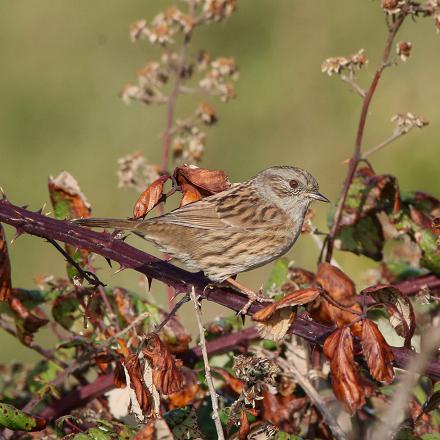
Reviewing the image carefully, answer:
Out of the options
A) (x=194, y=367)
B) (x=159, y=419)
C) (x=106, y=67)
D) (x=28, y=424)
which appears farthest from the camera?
Answer: (x=106, y=67)

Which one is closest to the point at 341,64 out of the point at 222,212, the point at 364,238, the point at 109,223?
the point at 364,238

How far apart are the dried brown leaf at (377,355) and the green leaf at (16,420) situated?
104cm

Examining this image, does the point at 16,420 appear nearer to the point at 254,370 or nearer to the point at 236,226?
the point at 254,370

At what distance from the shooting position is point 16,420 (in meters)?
2.89

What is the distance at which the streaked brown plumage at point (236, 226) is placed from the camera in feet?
12.6

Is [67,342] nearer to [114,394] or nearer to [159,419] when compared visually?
[114,394]

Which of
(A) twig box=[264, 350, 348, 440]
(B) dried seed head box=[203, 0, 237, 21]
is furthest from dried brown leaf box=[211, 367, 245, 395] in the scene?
(B) dried seed head box=[203, 0, 237, 21]

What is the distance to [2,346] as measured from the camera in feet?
20.8

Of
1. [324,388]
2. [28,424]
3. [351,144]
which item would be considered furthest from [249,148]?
[28,424]

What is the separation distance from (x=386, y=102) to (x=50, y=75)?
329cm

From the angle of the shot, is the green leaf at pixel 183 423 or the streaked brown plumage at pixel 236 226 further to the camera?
the streaked brown plumage at pixel 236 226

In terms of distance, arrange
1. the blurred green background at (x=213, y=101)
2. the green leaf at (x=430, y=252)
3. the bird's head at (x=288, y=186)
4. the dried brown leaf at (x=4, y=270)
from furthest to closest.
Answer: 1. the blurred green background at (x=213, y=101)
2. the bird's head at (x=288, y=186)
3. the green leaf at (x=430, y=252)
4. the dried brown leaf at (x=4, y=270)

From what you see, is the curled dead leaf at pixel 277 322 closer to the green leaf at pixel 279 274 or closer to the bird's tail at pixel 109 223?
the bird's tail at pixel 109 223

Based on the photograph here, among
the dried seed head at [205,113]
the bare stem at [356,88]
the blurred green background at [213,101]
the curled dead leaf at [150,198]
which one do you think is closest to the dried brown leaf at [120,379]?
the curled dead leaf at [150,198]
